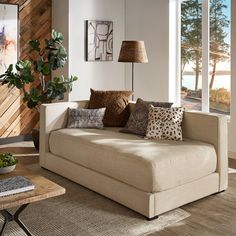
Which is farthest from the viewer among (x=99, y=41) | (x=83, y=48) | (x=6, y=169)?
(x=99, y=41)

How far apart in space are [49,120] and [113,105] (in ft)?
2.56

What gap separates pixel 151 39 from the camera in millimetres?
5777

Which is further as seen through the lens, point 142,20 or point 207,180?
point 142,20

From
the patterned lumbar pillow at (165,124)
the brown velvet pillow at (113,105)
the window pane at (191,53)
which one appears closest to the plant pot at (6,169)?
the patterned lumbar pillow at (165,124)

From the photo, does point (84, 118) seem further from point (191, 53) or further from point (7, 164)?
point (191, 53)

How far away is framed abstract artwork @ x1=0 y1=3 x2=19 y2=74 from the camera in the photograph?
209 inches

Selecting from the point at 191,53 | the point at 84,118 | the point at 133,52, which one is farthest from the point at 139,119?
the point at 191,53

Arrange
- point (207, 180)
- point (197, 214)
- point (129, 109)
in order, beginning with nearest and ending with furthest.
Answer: point (197, 214) < point (207, 180) < point (129, 109)

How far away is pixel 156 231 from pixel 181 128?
1282 millimetres

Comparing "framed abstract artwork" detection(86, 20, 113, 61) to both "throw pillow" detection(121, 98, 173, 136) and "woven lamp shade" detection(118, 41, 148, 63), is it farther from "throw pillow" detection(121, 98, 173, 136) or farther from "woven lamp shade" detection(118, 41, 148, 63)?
"throw pillow" detection(121, 98, 173, 136)

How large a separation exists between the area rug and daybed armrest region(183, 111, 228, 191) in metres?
0.66

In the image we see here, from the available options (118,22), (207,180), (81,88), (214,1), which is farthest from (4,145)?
(214,1)

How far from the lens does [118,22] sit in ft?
20.2

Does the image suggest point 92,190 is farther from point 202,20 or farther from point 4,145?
point 202,20
